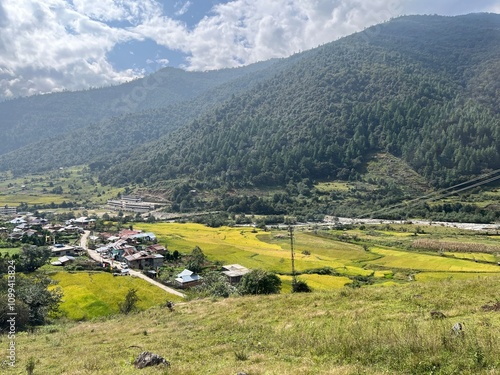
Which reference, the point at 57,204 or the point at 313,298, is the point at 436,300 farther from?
the point at 57,204

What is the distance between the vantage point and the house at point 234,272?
47594 millimetres

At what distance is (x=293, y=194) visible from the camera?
13538 centimetres

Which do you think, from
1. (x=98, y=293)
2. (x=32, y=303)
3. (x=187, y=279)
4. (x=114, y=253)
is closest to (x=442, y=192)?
(x=187, y=279)

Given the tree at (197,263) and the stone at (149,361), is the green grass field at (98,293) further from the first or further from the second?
the stone at (149,361)

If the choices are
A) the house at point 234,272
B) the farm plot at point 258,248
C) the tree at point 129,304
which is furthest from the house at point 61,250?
the tree at point 129,304

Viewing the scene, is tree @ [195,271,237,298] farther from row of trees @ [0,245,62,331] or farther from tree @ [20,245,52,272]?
tree @ [20,245,52,272]

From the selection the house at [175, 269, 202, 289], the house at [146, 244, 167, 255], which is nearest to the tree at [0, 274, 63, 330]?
the house at [175, 269, 202, 289]

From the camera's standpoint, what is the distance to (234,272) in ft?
163

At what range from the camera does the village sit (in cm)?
5050

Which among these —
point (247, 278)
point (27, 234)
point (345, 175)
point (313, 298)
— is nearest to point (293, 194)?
point (345, 175)

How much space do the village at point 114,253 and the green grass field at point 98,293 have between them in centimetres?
341

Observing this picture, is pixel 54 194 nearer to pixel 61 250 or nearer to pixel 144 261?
pixel 61 250

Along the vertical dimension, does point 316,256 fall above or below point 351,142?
below

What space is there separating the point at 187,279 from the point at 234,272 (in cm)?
625
